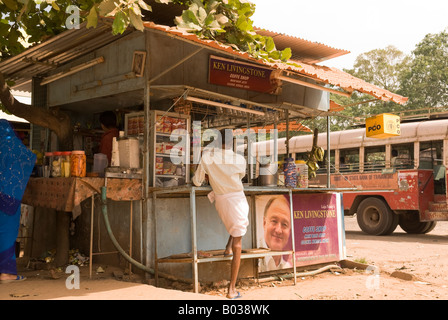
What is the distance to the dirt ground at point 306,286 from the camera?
5.13m

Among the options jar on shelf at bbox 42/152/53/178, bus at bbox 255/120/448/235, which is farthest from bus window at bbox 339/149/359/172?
jar on shelf at bbox 42/152/53/178

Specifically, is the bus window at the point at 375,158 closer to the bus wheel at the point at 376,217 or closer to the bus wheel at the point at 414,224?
the bus wheel at the point at 376,217

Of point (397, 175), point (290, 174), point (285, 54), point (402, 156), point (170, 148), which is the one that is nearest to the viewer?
point (285, 54)

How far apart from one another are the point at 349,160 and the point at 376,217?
1.91m

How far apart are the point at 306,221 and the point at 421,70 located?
82.1 ft

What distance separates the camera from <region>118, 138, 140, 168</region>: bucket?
6402 millimetres

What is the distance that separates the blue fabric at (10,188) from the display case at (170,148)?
1705 mm

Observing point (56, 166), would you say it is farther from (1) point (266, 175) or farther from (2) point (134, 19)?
(1) point (266, 175)

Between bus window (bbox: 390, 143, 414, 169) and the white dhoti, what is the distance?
852cm

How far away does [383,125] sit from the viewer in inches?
297

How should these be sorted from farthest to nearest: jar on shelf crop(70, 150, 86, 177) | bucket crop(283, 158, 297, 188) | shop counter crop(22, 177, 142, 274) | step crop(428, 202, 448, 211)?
step crop(428, 202, 448, 211) → bucket crop(283, 158, 297, 188) → jar on shelf crop(70, 150, 86, 177) → shop counter crop(22, 177, 142, 274)

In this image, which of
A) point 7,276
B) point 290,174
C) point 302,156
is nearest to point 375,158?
point 302,156

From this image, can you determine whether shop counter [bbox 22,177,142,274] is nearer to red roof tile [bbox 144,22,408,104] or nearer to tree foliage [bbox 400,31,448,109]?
red roof tile [bbox 144,22,408,104]

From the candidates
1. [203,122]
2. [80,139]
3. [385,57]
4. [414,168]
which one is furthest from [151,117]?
[385,57]
